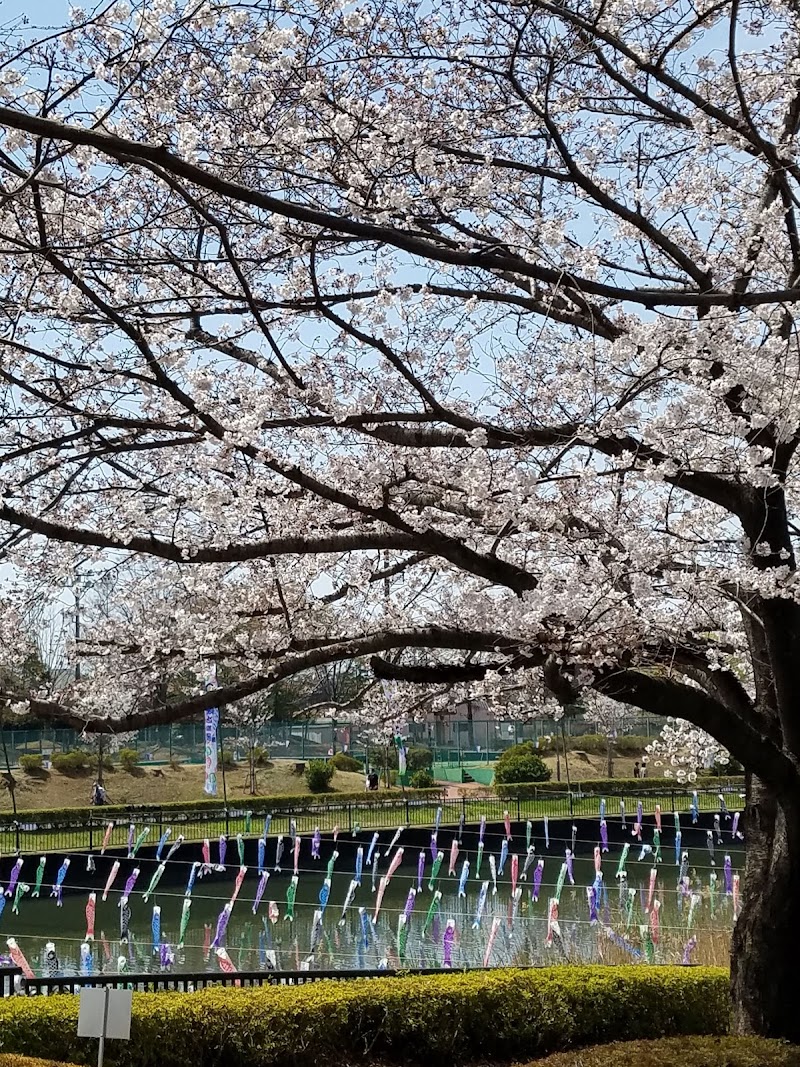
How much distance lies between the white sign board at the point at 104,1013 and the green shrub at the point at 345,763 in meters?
26.2

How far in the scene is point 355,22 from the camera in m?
4.86

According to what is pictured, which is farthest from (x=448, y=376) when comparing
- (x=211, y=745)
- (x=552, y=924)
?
(x=211, y=745)

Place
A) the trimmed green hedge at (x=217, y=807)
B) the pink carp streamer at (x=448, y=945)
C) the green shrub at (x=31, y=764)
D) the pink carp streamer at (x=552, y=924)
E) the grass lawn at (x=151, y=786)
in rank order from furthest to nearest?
the green shrub at (x=31, y=764)
the grass lawn at (x=151, y=786)
the trimmed green hedge at (x=217, y=807)
the pink carp streamer at (x=552, y=924)
the pink carp streamer at (x=448, y=945)

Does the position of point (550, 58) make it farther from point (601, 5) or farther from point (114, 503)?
point (114, 503)

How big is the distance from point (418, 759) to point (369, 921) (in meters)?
17.5

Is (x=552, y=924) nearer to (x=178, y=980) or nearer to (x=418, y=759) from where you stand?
(x=178, y=980)

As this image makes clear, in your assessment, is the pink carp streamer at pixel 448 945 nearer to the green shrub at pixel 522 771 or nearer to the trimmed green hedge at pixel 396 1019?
the trimmed green hedge at pixel 396 1019

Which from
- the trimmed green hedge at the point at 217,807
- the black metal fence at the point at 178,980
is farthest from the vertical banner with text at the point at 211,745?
the black metal fence at the point at 178,980

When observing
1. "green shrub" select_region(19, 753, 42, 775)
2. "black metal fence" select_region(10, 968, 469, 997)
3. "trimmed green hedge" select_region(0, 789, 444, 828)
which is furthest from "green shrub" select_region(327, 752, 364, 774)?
"black metal fence" select_region(10, 968, 469, 997)

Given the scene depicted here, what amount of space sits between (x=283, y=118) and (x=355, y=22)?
22.4 inches

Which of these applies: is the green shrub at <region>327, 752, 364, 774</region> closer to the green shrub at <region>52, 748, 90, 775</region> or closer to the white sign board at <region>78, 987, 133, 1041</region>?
the green shrub at <region>52, 748, 90, 775</region>

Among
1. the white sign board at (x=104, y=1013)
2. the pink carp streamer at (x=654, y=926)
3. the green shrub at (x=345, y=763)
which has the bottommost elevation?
the pink carp streamer at (x=654, y=926)

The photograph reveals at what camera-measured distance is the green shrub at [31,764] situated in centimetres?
2766

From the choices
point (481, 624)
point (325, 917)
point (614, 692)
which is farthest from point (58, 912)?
point (614, 692)
